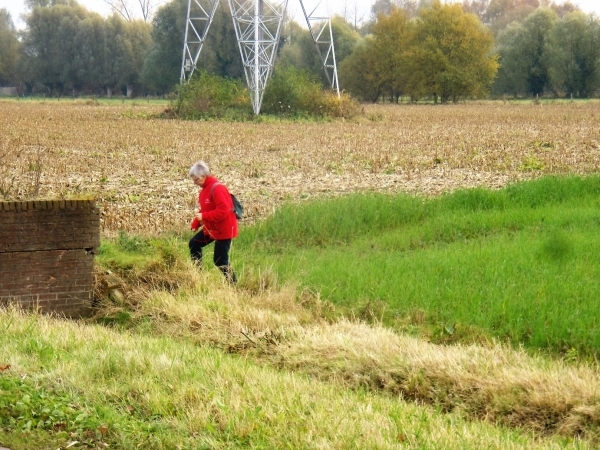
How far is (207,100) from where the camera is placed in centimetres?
4756

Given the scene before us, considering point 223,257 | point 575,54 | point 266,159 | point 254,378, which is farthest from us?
A: point 575,54

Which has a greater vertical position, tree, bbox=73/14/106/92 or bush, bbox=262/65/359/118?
tree, bbox=73/14/106/92

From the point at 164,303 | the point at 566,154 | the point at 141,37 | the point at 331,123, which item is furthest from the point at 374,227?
the point at 141,37

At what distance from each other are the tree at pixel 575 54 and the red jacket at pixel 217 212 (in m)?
77.6

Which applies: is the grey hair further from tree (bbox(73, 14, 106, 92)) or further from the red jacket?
tree (bbox(73, 14, 106, 92))

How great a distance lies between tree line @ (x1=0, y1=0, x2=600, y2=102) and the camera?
7856 centimetres

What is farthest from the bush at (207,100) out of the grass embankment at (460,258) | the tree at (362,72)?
the tree at (362,72)

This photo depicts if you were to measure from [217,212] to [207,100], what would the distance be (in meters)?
37.8

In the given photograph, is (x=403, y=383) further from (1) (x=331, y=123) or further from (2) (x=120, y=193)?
(1) (x=331, y=123)

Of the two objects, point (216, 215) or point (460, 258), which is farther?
point (460, 258)

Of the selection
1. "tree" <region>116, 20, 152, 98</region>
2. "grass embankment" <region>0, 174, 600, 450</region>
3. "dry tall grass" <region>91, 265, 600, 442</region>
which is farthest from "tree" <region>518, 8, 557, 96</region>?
"dry tall grass" <region>91, 265, 600, 442</region>

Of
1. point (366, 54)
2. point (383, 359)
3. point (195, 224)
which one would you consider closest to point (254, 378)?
point (383, 359)

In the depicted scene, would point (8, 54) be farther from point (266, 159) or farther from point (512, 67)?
point (266, 159)

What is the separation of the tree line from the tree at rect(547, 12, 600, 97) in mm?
97
